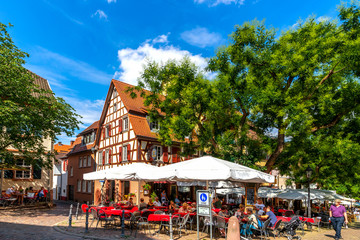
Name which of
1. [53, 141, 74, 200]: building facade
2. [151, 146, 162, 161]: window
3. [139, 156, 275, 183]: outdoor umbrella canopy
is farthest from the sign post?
[53, 141, 74, 200]: building facade

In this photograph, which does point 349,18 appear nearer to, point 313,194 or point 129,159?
point 313,194

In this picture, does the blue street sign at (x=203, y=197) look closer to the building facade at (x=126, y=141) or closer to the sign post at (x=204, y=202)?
the sign post at (x=204, y=202)

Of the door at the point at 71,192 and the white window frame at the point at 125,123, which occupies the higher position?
the white window frame at the point at 125,123

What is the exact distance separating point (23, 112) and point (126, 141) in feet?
36.3

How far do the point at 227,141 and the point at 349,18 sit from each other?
883 centimetres

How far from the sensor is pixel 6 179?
23938 millimetres

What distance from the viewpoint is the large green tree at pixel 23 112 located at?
54.6ft

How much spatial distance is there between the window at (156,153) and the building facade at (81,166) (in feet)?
28.3

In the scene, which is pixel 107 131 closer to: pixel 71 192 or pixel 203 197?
pixel 71 192

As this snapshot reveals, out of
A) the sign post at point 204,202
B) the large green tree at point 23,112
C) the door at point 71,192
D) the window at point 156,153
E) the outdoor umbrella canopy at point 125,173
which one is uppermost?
the large green tree at point 23,112

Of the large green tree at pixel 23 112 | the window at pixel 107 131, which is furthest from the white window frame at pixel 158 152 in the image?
the large green tree at pixel 23 112

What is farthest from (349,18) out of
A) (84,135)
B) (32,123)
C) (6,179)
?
(84,135)

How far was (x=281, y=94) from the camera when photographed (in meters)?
15.3

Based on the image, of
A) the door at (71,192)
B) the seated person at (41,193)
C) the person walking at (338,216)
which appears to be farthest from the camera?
the door at (71,192)
